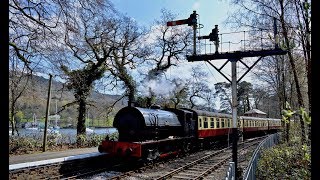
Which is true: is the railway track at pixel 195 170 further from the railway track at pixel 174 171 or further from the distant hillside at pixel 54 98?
the distant hillside at pixel 54 98

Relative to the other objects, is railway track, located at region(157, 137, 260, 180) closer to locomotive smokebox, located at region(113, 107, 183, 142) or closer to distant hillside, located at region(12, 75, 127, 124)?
locomotive smokebox, located at region(113, 107, 183, 142)

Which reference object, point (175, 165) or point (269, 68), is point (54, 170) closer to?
point (175, 165)

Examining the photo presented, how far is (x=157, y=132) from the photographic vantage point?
52.7 ft

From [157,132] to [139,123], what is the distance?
4.82 ft

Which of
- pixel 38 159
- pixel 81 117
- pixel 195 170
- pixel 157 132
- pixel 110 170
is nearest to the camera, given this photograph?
pixel 195 170

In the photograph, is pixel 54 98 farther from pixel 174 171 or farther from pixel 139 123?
pixel 174 171

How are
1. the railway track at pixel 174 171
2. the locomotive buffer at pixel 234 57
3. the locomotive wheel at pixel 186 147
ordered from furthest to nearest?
the locomotive wheel at pixel 186 147, the locomotive buffer at pixel 234 57, the railway track at pixel 174 171

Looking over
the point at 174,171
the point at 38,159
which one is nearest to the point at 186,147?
the point at 174,171

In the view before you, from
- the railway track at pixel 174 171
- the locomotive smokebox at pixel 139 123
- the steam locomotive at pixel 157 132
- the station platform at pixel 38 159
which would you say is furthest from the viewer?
the locomotive smokebox at pixel 139 123

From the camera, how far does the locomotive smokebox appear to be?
49.4 ft

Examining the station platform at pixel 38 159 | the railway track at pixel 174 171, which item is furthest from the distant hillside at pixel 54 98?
the railway track at pixel 174 171

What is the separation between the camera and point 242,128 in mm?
30484

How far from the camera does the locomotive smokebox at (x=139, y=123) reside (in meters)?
15.1
